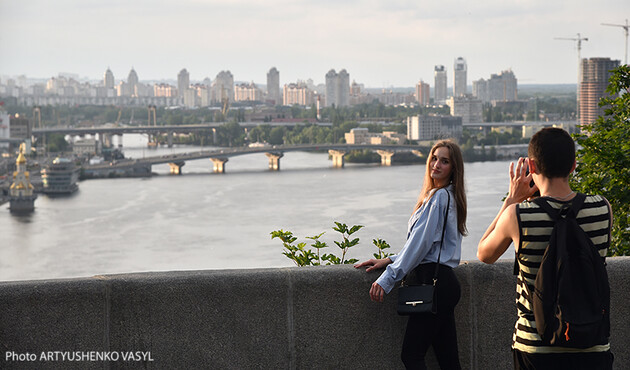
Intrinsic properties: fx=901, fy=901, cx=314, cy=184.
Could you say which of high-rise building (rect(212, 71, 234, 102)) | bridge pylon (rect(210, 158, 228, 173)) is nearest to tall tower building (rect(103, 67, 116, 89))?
high-rise building (rect(212, 71, 234, 102))

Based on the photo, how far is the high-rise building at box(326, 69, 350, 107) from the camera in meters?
80.1

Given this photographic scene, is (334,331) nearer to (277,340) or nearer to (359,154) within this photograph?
(277,340)

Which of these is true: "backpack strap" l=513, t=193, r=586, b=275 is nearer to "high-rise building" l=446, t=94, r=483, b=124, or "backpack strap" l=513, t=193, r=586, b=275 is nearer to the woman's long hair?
the woman's long hair

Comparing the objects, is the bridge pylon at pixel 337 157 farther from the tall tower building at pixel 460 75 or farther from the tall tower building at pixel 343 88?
the tall tower building at pixel 343 88

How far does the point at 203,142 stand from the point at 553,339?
180ft

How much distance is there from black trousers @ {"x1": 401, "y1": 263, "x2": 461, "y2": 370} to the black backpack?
11.6 inches

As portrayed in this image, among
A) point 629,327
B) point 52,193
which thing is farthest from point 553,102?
point 629,327

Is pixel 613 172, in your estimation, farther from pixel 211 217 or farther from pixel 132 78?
pixel 132 78

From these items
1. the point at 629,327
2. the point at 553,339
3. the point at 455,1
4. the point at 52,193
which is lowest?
the point at 52,193

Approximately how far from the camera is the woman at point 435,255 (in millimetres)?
1390

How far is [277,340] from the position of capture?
5.07 feet

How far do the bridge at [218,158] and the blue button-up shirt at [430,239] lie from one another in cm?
3524

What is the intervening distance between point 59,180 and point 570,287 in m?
34.8

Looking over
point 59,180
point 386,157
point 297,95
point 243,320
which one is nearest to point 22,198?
point 59,180
